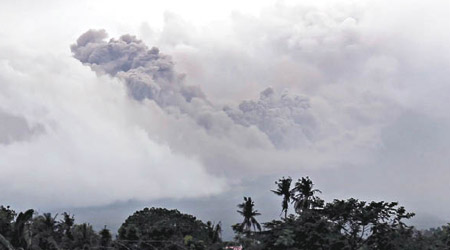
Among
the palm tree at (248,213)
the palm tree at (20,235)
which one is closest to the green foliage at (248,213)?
the palm tree at (248,213)

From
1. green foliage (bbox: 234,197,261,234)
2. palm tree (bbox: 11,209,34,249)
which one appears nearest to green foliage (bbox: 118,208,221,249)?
green foliage (bbox: 234,197,261,234)

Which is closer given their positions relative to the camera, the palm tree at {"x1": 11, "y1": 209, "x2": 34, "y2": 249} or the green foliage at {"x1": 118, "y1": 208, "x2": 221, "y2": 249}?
the palm tree at {"x1": 11, "y1": 209, "x2": 34, "y2": 249}

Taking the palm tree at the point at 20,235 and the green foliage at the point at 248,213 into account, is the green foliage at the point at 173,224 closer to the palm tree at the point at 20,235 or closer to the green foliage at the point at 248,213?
the green foliage at the point at 248,213

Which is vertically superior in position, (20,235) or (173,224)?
(173,224)

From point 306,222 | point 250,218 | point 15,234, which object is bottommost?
point 15,234

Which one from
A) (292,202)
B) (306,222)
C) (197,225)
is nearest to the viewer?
(306,222)

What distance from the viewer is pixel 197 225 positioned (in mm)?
108250

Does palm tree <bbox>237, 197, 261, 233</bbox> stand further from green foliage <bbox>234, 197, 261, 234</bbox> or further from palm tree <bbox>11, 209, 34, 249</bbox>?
palm tree <bbox>11, 209, 34, 249</bbox>

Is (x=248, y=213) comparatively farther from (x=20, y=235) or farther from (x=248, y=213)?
(x=20, y=235)

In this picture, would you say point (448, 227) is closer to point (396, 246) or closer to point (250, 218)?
point (396, 246)

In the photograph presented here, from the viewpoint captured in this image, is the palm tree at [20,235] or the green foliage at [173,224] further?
the green foliage at [173,224]

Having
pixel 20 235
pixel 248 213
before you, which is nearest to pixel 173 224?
pixel 248 213

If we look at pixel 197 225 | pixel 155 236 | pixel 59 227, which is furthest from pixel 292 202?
pixel 59 227

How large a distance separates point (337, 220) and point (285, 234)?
8.15 metres
